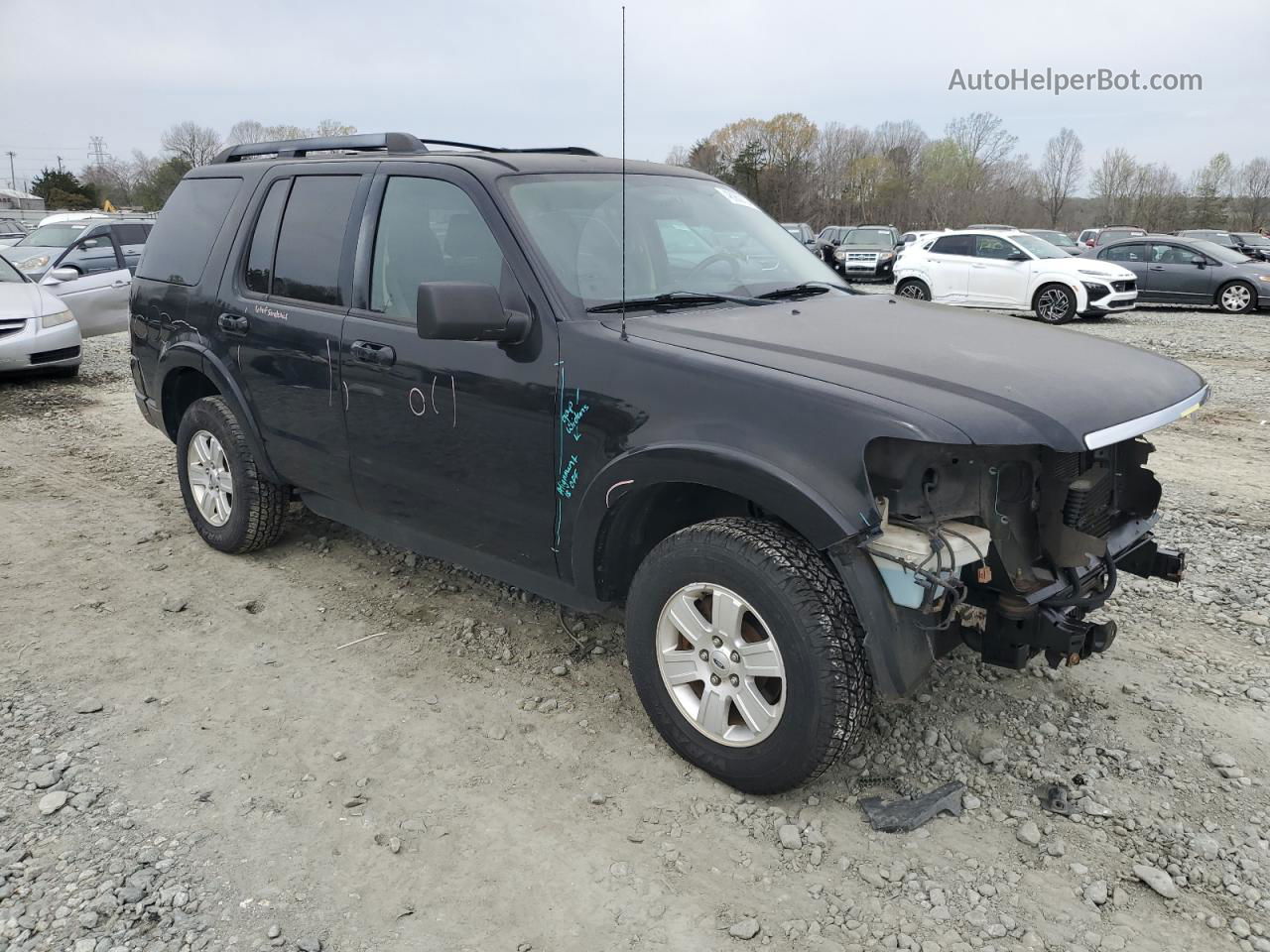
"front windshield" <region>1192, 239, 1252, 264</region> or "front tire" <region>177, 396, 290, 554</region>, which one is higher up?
"front windshield" <region>1192, 239, 1252, 264</region>

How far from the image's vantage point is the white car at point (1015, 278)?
15.8 meters

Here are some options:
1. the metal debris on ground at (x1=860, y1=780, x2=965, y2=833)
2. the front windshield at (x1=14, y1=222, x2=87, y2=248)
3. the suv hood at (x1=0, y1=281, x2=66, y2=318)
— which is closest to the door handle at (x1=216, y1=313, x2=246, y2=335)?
the metal debris on ground at (x1=860, y1=780, x2=965, y2=833)

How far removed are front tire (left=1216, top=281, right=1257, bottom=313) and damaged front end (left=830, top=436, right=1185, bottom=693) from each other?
17.8 m

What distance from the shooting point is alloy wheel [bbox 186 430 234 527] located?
493 cm

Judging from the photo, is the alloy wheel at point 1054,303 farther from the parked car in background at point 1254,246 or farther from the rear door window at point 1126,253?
the parked car in background at point 1254,246

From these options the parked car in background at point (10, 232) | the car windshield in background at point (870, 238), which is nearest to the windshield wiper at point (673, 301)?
the parked car in background at point (10, 232)

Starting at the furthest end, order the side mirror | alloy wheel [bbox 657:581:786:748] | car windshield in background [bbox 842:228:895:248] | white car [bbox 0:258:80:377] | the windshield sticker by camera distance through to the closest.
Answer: car windshield in background [bbox 842:228:895:248], white car [bbox 0:258:80:377], the windshield sticker, the side mirror, alloy wheel [bbox 657:581:786:748]

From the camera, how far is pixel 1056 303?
16.1m

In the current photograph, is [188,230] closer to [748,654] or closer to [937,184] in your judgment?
[748,654]

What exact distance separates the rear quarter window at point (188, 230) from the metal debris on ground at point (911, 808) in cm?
407

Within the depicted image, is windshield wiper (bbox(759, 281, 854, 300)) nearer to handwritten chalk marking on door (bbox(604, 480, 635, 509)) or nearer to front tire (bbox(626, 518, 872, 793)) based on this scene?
handwritten chalk marking on door (bbox(604, 480, 635, 509))

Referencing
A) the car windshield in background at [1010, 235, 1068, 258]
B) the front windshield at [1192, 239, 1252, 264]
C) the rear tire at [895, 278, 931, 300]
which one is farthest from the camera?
the front windshield at [1192, 239, 1252, 264]

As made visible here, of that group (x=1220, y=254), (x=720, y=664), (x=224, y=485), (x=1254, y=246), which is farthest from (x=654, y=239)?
(x=1254, y=246)

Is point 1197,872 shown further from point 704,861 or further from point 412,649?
point 412,649
